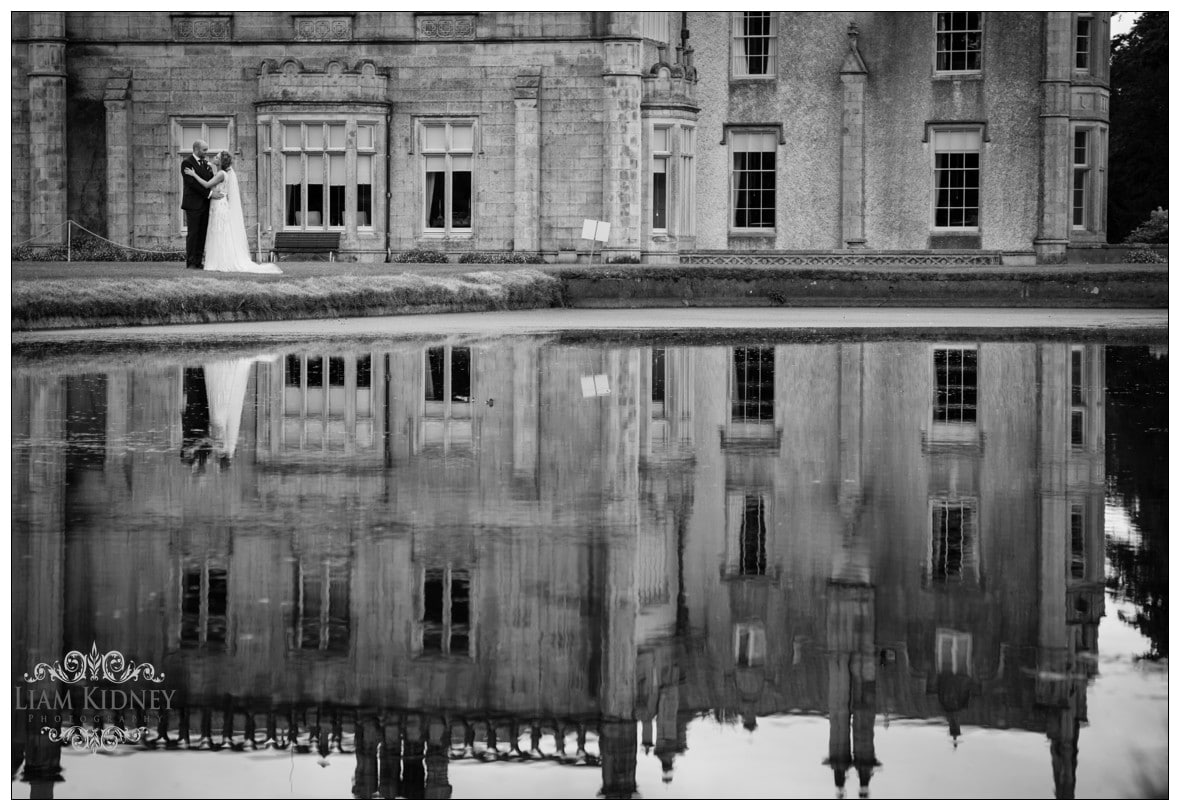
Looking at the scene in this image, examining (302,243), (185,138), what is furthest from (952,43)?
(185,138)

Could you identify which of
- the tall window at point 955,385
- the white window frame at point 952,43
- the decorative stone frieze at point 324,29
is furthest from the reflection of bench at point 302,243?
the tall window at point 955,385

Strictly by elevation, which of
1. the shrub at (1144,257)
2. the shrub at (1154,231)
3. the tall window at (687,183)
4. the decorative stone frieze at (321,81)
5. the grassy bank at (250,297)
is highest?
the decorative stone frieze at (321,81)

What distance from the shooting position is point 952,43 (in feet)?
129

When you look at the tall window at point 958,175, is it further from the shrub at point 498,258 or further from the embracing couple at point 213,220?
the embracing couple at point 213,220

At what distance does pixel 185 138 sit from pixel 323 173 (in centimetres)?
286

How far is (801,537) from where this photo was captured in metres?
7.37

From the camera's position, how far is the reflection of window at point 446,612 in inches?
215

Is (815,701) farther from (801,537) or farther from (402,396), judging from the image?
(402,396)

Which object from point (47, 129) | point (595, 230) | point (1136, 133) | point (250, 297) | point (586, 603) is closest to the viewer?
point (586, 603)

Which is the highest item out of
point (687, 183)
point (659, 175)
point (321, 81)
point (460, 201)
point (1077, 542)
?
point (321, 81)

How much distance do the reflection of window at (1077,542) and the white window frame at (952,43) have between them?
32.1 meters

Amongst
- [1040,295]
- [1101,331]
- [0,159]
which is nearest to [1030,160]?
[1040,295]

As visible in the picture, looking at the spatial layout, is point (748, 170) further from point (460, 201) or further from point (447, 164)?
point (447, 164)

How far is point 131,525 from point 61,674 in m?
2.56
